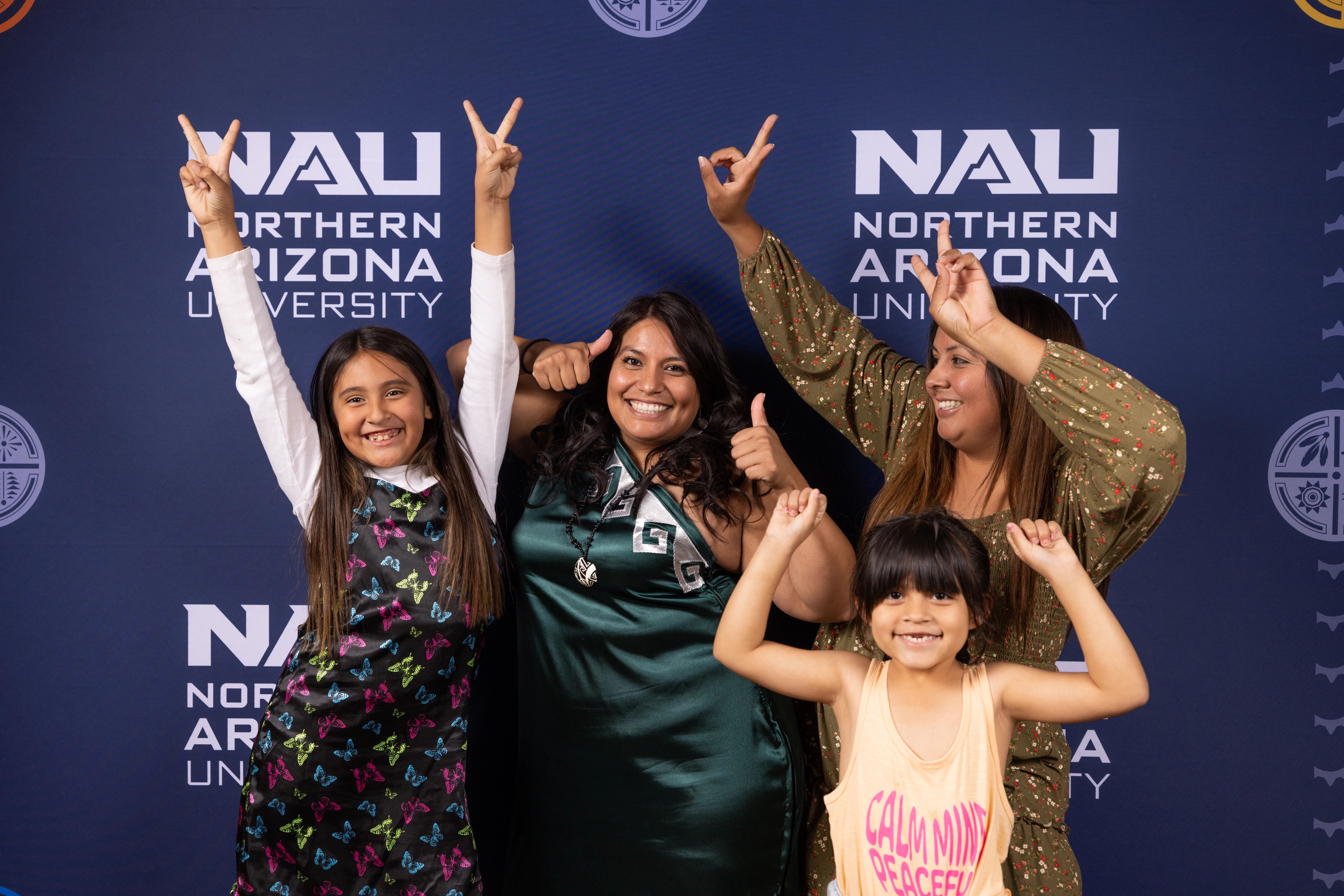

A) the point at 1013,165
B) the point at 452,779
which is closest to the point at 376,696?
the point at 452,779

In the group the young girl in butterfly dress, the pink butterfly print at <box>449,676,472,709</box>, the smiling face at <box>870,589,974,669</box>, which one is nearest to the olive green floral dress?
the smiling face at <box>870,589,974,669</box>

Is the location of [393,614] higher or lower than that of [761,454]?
lower

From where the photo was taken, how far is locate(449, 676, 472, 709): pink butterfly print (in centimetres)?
176

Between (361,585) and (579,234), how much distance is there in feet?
2.98

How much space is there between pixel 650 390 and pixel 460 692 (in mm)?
668

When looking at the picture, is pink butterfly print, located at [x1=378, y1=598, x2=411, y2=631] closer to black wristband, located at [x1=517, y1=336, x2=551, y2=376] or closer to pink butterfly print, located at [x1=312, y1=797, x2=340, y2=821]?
pink butterfly print, located at [x1=312, y1=797, x2=340, y2=821]

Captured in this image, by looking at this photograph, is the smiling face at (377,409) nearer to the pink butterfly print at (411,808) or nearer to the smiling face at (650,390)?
the smiling face at (650,390)

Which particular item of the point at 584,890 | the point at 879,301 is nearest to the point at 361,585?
the point at 584,890

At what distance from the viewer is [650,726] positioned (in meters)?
1.78

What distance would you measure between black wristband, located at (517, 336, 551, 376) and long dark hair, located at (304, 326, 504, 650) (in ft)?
0.60

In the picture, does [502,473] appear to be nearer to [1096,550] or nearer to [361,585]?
[361,585]

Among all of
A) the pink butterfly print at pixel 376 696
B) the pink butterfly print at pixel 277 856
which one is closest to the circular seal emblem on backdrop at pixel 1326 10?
the pink butterfly print at pixel 376 696

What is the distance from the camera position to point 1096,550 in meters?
1.49

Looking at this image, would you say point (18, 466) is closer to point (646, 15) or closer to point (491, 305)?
point (491, 305)
